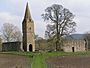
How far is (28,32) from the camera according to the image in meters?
95.2

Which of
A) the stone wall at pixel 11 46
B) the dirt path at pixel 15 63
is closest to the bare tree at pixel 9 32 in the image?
the stone wall at pixel 11 46

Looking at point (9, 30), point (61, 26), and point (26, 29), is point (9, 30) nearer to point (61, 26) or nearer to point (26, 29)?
point (26, 29)

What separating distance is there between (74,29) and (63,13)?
18.4ft

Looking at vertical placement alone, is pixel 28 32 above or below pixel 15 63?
above

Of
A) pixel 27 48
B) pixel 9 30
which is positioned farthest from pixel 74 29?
pixel 9 30

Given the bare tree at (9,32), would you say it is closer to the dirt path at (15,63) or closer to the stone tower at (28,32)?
the stone tower at (28,32)

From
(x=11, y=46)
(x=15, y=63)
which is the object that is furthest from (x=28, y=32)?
(x=15, y=63)

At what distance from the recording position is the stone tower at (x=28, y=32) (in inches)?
3694

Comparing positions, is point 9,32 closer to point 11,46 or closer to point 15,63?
point 11,46

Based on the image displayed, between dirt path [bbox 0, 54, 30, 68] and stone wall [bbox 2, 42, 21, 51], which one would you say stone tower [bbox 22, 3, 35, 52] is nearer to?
stone wall [bbox 2, 42, 21, 51]

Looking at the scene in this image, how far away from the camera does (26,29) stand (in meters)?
95.6

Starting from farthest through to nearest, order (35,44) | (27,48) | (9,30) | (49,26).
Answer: (9,30) < (35,44) < (27,48) < (49,26)

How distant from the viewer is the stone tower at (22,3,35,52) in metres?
93.8

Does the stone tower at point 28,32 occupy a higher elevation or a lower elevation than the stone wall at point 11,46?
higher
